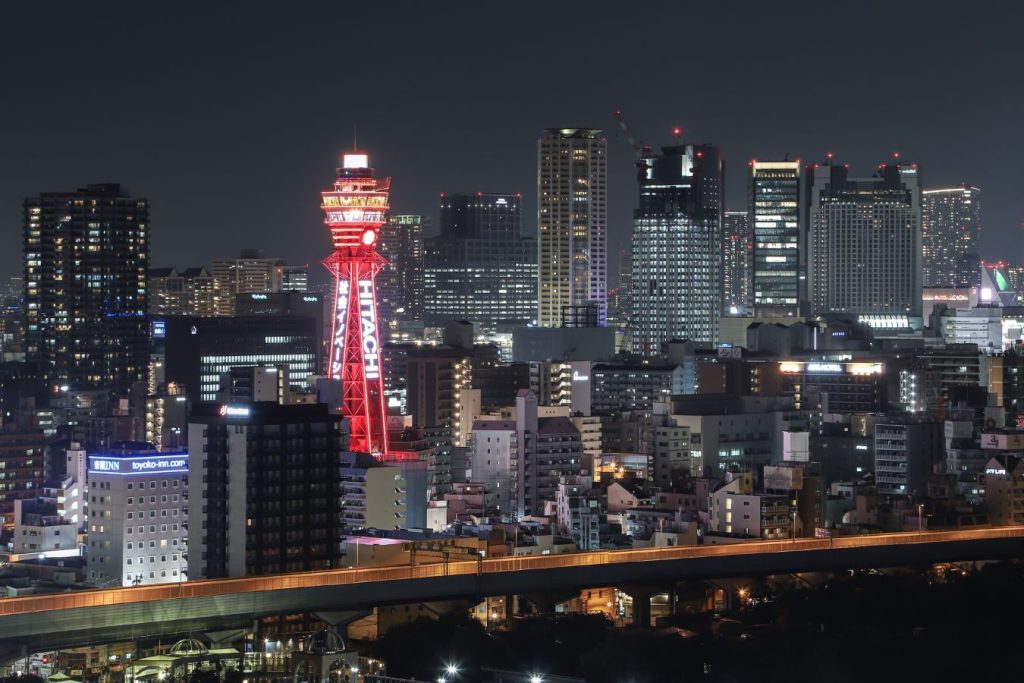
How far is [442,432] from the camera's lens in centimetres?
4428

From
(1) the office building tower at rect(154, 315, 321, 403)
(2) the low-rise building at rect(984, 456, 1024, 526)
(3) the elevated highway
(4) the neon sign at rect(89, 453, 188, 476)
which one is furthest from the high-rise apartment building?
(2) the low-rise building at rect(984, 456, 1024, 526)

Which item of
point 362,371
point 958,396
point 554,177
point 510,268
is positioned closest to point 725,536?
point 362,371

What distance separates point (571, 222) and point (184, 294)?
589 inches

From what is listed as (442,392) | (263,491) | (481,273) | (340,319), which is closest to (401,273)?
(481,273)

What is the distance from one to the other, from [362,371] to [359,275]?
199 centimetres

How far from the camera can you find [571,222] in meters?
76.6

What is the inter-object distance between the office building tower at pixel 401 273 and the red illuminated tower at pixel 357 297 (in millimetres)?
46321

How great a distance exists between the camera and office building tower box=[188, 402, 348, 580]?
90.7 ft

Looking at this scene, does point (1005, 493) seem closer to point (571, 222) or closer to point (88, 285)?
point (88, 285)

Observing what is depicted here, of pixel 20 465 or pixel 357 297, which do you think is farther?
pixel 20 465

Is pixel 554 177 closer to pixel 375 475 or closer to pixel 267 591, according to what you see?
pixel 375 475

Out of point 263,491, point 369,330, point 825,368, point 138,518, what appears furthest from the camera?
point 825,368

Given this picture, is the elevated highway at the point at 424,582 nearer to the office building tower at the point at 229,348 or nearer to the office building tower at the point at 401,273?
the office building tower at the point at 229,348

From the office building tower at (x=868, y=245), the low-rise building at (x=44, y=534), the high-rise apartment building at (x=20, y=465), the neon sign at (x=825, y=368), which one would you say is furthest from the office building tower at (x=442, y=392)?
the office building tower at (x=868, y=245)
